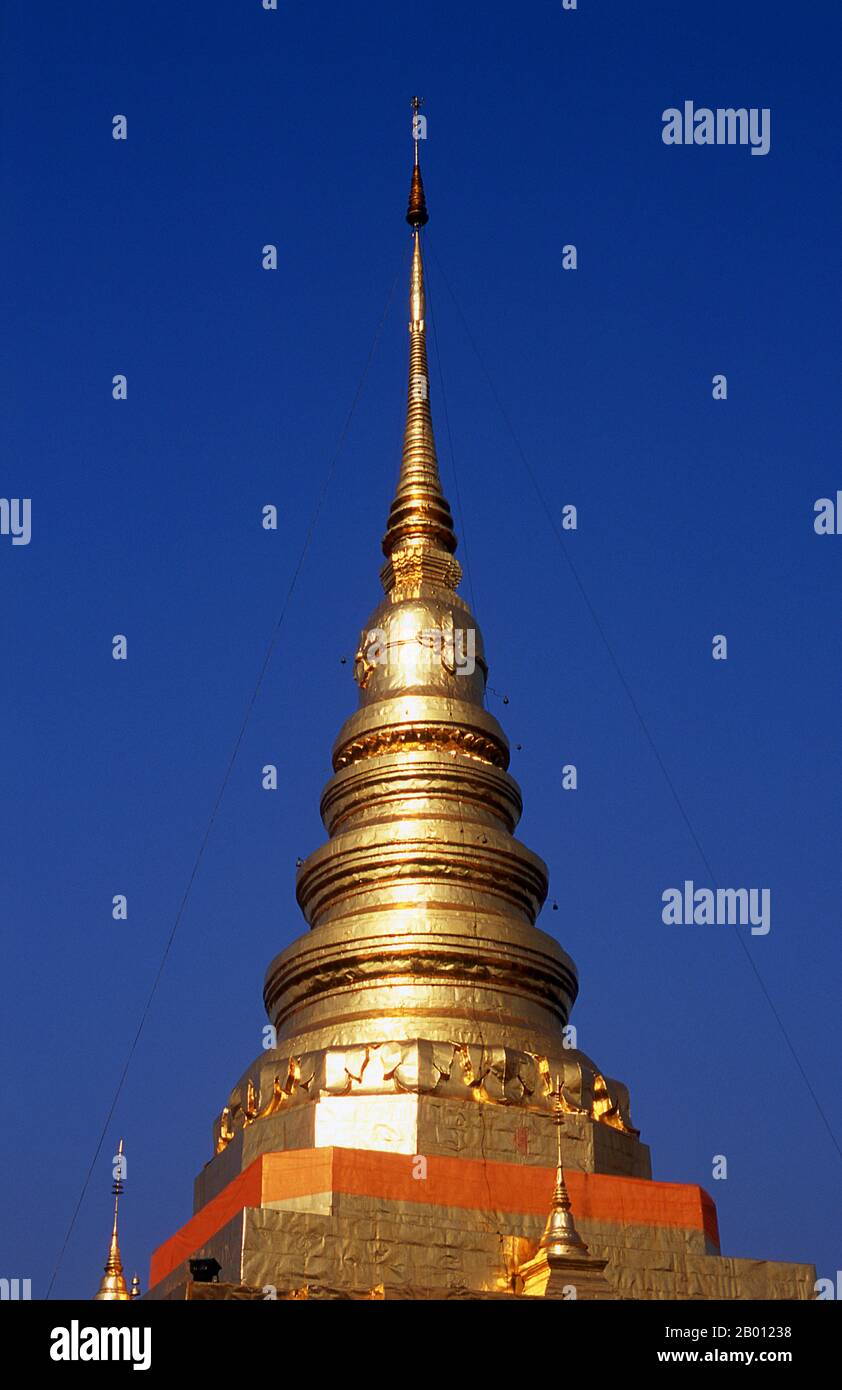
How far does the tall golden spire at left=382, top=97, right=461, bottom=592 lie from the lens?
110 feet

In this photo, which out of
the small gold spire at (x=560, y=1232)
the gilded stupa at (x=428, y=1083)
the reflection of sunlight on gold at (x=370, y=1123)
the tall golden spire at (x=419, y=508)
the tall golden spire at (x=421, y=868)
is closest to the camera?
the small gold spire at (x=560, y=1232)

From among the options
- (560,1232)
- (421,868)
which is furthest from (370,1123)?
(421,868)

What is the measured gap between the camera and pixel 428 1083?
25.0 meters

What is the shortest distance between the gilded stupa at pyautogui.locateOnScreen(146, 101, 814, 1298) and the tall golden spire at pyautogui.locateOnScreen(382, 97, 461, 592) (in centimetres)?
31

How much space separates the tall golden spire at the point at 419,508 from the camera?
33.5 meters

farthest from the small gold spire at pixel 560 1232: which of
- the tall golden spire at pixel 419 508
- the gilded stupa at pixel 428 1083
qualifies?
the tall golden spire at pixel 419 508

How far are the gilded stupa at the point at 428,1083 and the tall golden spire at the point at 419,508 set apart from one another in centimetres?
31

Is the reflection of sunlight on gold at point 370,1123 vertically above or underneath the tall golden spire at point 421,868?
underneath

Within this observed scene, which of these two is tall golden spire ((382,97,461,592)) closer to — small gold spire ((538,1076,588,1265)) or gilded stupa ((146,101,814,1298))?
gilded stupa ((146,101,814,1298))

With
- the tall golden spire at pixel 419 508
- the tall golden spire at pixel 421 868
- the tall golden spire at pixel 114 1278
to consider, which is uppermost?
the tall golden spire at pixel 419 508

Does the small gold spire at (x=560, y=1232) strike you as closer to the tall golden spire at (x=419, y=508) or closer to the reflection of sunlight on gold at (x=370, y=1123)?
the reflection of sunlight on gold at (x=370, y=1123)

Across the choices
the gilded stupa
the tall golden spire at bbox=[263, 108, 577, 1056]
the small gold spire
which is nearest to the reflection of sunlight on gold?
the gilded stupa
